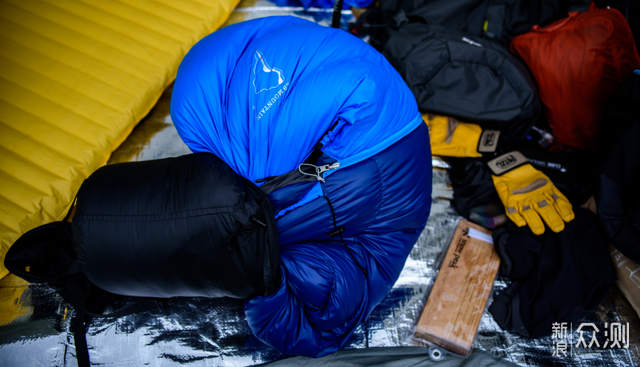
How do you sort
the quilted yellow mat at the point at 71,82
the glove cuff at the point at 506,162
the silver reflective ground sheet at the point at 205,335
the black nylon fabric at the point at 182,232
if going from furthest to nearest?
the glove cuff at the point at 506,162 < the quilted yellow mat at the point at 71,82 < the silver reflective ground sheet at the point at 205,335 < the black nylon fabric at the point at 182,232

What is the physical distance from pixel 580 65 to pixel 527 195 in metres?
0.51

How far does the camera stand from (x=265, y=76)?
1.05m

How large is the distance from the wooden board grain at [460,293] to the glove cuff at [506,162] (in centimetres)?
21

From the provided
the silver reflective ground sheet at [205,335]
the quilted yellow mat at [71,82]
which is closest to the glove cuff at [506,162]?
the silver reflective ground sheet at [205,335]

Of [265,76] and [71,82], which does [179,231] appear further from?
[71,82]

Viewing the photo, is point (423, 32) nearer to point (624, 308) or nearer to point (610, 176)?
point (610, 176)

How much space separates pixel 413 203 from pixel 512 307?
19.5 inches

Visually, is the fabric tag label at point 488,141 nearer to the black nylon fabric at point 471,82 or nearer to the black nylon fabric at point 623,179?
the black nylon fabric at point 471,82

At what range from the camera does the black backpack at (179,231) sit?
3.04 ft

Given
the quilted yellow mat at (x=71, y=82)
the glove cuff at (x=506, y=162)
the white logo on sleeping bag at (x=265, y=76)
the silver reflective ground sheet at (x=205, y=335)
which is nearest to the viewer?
the white logo on sleeping bag at (x=265, y=76)

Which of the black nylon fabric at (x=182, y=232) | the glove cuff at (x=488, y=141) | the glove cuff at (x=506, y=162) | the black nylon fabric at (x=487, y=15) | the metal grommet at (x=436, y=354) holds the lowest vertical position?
the metal grommet at (x=436, y=354)

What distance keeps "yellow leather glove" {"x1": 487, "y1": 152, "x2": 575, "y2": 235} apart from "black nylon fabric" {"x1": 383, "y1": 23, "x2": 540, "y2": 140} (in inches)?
5.9

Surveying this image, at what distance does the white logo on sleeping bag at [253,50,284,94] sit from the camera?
105cm

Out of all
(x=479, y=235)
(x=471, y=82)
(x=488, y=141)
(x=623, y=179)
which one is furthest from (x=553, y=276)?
(x=471, y=82)
